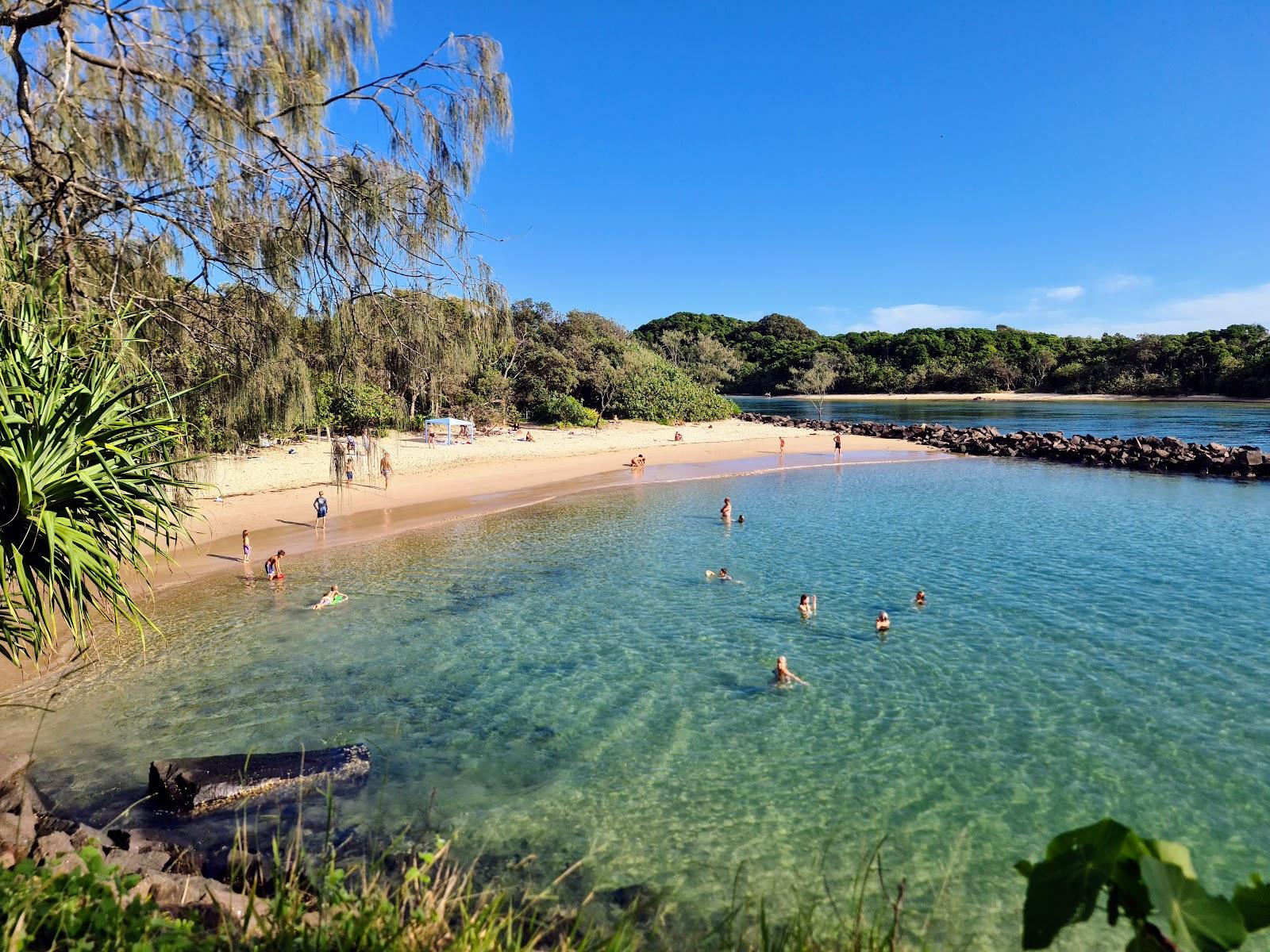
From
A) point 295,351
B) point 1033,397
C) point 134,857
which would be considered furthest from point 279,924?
point 1033,397

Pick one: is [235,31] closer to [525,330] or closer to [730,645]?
[730,645]

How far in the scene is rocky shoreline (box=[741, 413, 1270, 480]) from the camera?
3647 centimetres

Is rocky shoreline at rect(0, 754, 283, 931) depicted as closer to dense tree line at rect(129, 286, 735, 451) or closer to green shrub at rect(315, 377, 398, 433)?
dense tree line at rect(129, 286, 735, 451)

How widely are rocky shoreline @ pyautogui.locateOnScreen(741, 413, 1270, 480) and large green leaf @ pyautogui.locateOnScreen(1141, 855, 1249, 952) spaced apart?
4380 centimetres

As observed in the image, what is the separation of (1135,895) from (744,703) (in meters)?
9.96

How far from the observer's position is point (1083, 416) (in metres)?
73.7

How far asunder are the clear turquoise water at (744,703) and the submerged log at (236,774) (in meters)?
0.50

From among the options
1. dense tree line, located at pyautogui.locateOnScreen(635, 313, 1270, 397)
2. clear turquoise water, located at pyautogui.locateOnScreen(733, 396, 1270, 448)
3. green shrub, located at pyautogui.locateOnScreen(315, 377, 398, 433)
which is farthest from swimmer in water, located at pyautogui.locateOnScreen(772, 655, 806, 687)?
dense tree line, located at pyautogui.locateOnScreen(635, 313, 1270, 397)

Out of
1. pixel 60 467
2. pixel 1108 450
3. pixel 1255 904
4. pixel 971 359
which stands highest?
pixel 971 359

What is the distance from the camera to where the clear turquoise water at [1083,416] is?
53.9 meters

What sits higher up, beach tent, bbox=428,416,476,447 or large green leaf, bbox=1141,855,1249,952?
beach tent, bbox=428,416,476,447

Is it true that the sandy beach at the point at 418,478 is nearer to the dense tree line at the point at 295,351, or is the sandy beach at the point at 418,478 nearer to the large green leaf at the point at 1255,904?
the dense tree line at the point at 295,351

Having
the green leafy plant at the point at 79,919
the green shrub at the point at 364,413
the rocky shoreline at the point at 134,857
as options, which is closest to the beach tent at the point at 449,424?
the green shrub at the point at 364,413

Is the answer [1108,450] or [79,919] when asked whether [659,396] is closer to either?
[1108,450]
